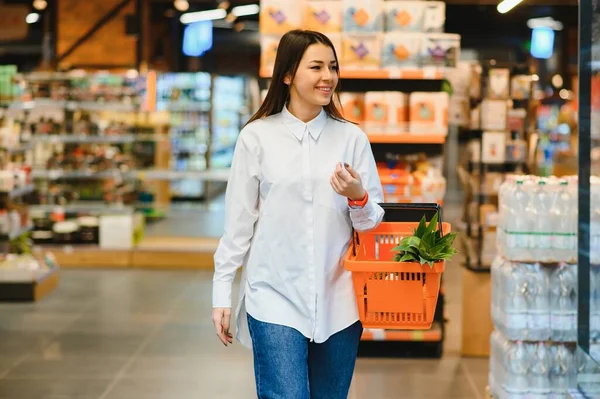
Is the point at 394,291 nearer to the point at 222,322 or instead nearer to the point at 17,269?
the point at 222,322

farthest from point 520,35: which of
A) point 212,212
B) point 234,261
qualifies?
point 234,261

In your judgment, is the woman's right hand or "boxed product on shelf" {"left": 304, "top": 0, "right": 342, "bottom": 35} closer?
the woman's right hand

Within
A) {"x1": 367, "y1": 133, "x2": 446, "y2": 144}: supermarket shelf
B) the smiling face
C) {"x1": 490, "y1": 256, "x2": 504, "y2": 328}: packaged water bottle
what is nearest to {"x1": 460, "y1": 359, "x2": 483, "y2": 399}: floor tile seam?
{"x1": 490, "y1": 256, "x2": 504, "y2": 328}: packaged water bottle

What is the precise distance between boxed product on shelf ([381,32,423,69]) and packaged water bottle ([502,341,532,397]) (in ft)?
7.50

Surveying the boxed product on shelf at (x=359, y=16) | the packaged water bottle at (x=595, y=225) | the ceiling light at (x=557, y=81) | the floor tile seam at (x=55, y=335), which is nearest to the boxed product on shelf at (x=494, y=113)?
the boxed product on shelf at (x=359, y=16)

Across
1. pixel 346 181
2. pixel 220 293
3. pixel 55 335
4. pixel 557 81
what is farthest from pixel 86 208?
pixel 557 81

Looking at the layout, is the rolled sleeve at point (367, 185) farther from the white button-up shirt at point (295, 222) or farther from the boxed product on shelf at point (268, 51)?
the boxed product on shelf at point (268, 51)

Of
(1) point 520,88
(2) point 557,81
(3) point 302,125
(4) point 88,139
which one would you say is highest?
(2) point 557,81

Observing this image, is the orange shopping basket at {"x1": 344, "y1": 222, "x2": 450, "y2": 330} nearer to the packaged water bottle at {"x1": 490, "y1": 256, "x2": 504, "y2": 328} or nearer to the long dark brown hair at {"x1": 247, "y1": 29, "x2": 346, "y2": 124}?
the long dark brown hair at {"x1": 247, "y1": 29, "x2": 346, "y2": 124}

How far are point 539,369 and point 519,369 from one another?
0.30 ft

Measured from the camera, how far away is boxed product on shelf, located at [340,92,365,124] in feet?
19.9

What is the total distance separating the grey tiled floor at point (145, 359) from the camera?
5508 mm

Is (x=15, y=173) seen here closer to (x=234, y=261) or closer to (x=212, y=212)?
(x=212, y=212)

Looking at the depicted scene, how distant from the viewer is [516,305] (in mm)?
4445
